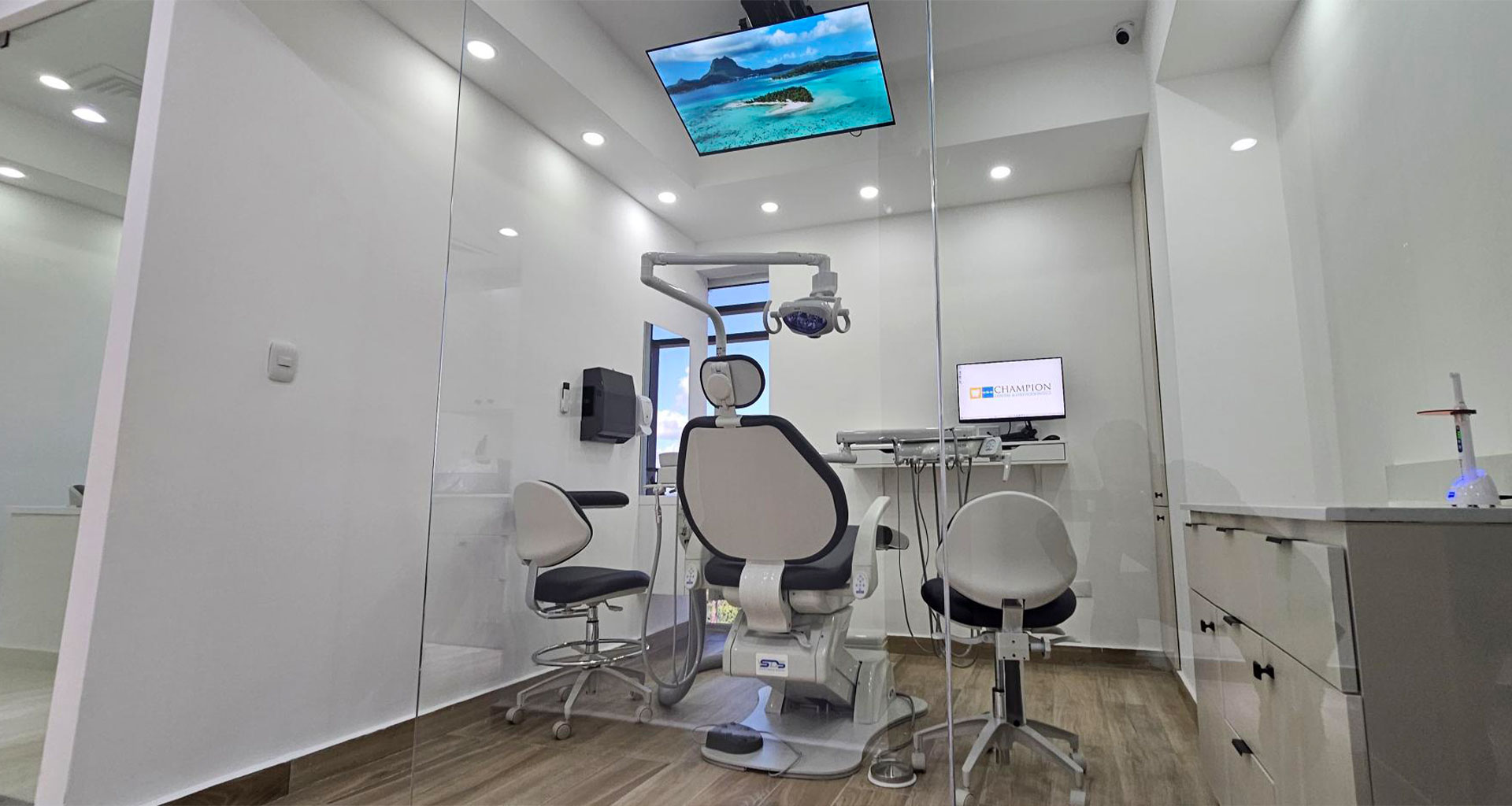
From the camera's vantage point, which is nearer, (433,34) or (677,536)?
Answer: (677,536)

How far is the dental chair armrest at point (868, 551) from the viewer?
2016mm

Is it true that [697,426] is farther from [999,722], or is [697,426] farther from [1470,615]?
[1470,615]

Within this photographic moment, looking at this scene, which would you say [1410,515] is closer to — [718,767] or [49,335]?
[718,767]

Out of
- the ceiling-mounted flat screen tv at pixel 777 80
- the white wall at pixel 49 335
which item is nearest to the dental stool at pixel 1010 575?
the ceiling-mounted flat screen tv at pixel 777 80

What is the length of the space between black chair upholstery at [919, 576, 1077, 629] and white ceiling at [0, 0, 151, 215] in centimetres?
297

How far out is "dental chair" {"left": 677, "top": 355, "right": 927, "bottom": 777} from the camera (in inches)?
81.4

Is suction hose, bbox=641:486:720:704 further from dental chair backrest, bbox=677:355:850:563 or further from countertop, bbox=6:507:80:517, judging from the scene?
→ countertop, bbox=6:507:80:517

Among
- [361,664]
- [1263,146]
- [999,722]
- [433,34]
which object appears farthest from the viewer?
[433,34]

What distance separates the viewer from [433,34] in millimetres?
2857

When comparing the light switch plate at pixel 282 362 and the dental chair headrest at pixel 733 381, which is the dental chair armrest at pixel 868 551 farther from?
the light switch plate at pixel 282 362

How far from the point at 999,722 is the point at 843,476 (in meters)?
0.78

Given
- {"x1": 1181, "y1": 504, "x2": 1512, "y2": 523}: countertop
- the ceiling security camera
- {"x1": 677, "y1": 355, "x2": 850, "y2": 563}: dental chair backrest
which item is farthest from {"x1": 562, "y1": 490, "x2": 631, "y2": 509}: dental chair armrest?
the ceiling security camera

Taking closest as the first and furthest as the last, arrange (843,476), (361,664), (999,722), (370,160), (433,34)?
1. (999,722)
2. (843,476)
3. (361,664)
4. (370,160)
5. (433,34)

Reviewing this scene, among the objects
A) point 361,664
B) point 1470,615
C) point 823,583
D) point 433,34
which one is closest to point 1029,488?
point 823,583
